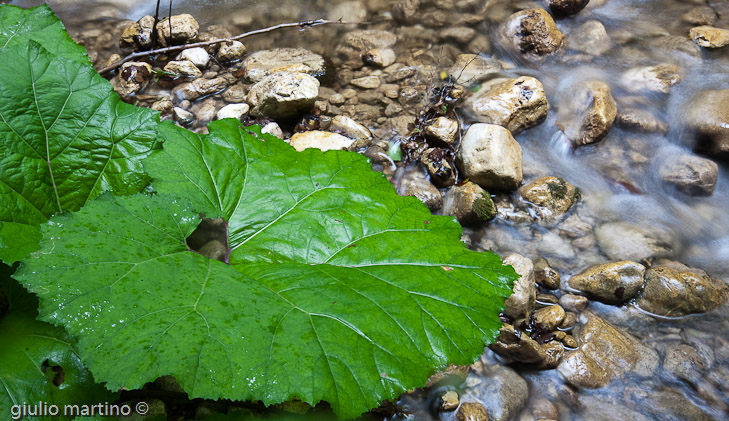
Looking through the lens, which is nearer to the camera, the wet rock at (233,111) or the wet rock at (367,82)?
the wet rock at (233,111)

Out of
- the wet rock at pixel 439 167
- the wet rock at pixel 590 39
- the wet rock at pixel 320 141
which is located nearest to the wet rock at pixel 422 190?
the wet rock at pixel 439 167

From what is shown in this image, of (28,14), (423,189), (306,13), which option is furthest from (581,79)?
(28,14)

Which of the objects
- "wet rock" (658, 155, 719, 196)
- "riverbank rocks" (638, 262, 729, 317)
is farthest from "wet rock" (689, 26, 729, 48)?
"riverbank rocks" (638, 262, 729, 317)

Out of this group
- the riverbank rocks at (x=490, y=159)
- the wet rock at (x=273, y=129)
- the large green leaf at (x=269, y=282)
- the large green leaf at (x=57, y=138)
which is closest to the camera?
the large green leaf at (x=269, y=282)

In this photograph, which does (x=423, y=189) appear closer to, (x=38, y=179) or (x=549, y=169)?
(x=549, y=169)

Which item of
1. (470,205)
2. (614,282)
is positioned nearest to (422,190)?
(470,205)

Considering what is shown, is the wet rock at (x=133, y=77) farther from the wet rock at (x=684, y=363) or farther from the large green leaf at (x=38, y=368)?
the wet rock at (x=684, y=363)
